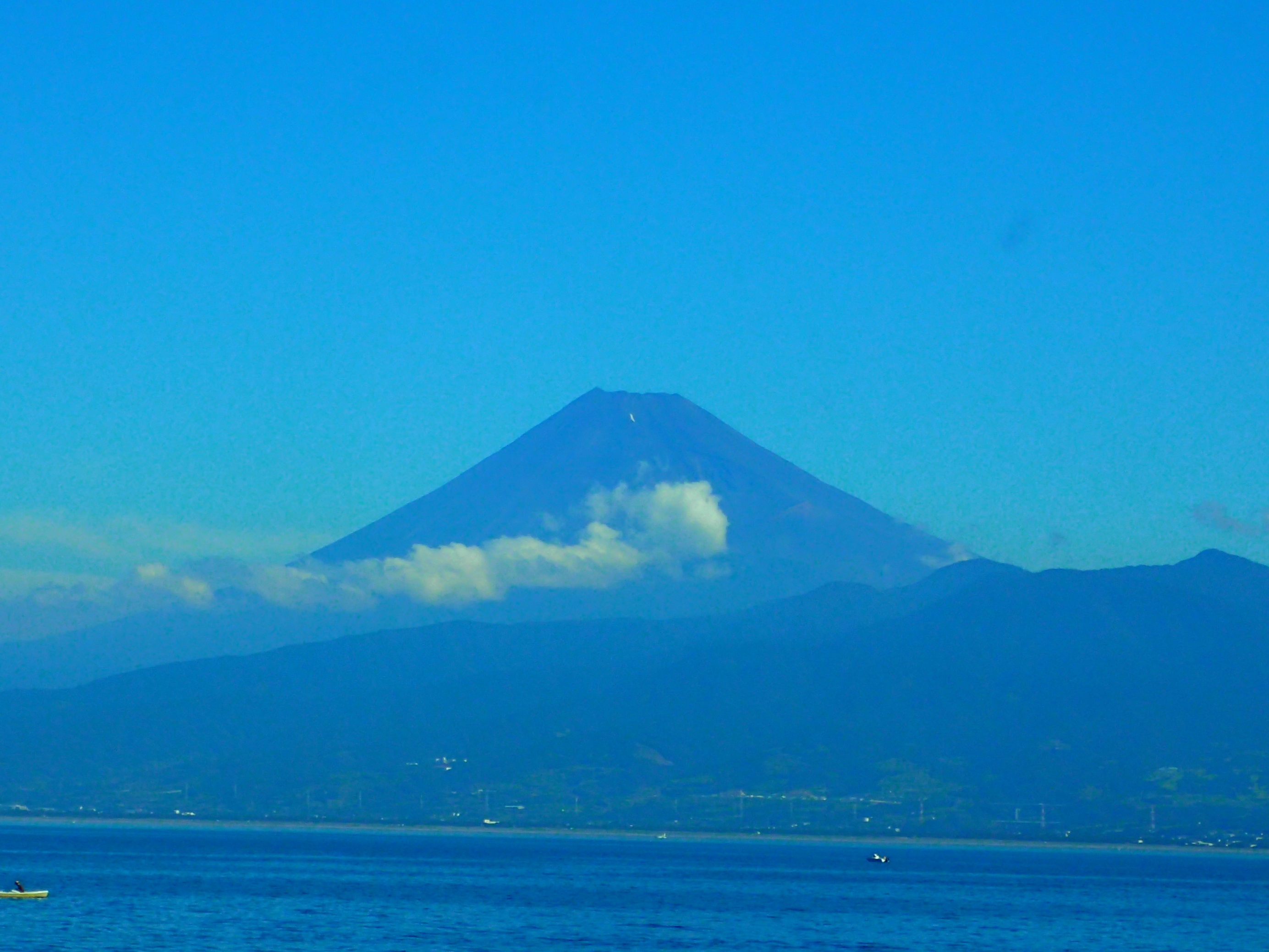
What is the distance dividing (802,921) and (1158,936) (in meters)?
29.3

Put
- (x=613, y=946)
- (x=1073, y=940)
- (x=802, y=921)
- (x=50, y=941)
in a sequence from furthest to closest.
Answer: (x=802, y=921) → (x=1073, y=940) → (x=613, y=946) → (x=50, y=941)

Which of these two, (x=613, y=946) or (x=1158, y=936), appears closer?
(x=613, y=946)

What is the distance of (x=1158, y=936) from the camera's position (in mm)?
159125

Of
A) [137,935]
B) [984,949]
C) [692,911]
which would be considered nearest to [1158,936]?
[984,949]

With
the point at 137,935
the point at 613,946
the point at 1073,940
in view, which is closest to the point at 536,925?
the point at 613,946

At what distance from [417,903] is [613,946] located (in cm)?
4601

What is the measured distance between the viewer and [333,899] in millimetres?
181875

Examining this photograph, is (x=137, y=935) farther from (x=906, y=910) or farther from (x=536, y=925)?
(x=906, y=910)

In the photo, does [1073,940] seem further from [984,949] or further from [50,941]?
[50,941]

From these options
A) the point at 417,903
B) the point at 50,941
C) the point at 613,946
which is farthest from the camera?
the point at 417,903

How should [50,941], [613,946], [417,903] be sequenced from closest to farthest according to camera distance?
[50,941]
[613,946]
[417,903]

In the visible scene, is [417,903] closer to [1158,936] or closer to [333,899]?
[333,899]

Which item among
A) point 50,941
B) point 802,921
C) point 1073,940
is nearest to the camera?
point 50,941

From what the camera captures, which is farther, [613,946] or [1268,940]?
[1268,940]
